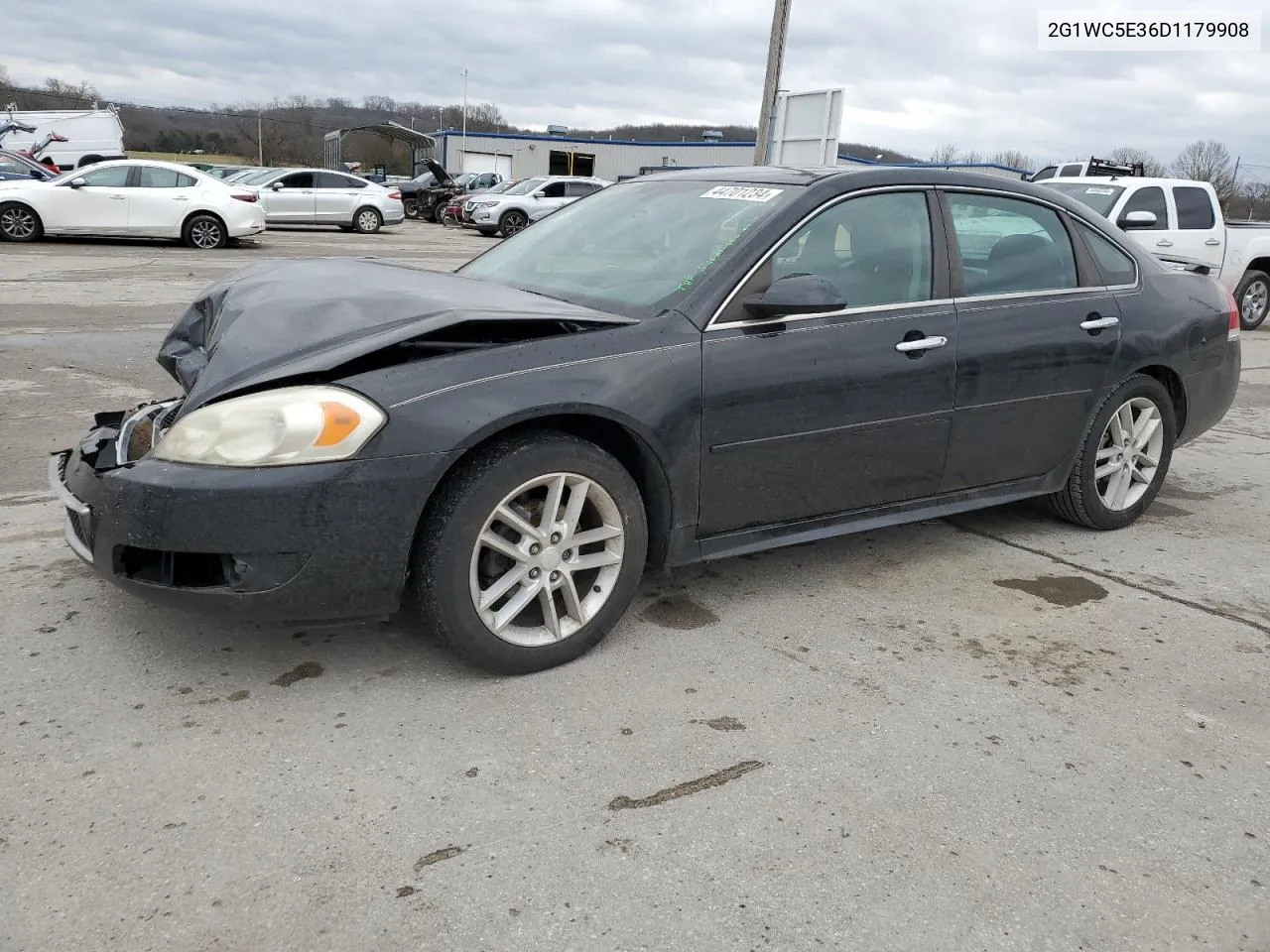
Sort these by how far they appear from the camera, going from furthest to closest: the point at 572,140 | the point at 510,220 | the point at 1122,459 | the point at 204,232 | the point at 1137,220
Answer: the point at 572,140
the point at 510,220
the point at 204,232
the point at 1137,220
the point at 1122,459

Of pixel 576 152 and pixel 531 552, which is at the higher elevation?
pixel 576 152

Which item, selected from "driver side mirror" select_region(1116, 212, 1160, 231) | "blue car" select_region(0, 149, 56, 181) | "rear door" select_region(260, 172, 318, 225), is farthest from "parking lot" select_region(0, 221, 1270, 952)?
"rear door" select_region(260, 172, 318, 225)

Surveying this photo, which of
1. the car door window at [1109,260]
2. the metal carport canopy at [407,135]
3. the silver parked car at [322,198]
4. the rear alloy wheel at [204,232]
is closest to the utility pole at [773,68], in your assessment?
the rear alloy wheel at [204,232]

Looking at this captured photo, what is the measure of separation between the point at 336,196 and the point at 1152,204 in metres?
18.6

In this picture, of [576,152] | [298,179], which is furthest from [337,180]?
[576,152]

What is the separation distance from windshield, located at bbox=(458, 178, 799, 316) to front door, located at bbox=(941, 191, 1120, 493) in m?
0.91

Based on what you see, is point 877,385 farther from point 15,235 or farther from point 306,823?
point 15,235

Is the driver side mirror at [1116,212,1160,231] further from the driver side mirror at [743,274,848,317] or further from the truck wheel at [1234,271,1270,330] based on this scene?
the driver side mirror at [743,274,848,317]

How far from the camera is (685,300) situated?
3.34m

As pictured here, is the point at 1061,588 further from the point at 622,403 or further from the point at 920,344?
the point at 622,403

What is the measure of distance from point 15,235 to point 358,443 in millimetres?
17051

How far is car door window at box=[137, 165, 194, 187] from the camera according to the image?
17016 millimetres

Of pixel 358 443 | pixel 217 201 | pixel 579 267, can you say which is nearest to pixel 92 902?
pixel 358 443

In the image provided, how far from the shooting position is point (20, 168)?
20.1 meters
